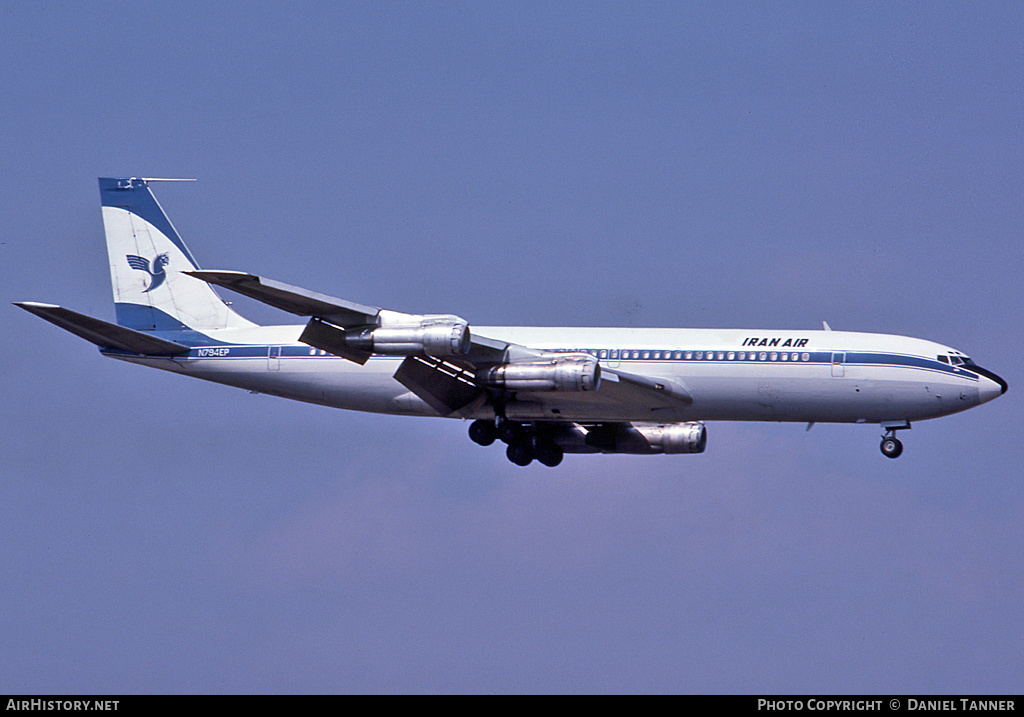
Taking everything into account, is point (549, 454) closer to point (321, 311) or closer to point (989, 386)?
point (321, 311)

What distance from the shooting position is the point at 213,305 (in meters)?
61.9

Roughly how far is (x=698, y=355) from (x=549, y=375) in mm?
6064

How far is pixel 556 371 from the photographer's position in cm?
5341

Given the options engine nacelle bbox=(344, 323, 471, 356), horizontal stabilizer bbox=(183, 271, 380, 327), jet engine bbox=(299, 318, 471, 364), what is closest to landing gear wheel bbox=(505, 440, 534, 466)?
jet engine bbox=(299, 318, 471, 364)

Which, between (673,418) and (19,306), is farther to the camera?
(673,418)

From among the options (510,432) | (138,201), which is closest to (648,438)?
(510,432)

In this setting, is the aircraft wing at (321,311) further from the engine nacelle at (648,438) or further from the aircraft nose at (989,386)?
the aircraft nose at (989,386)

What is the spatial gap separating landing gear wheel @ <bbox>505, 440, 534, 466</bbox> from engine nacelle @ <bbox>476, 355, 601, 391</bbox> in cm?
545

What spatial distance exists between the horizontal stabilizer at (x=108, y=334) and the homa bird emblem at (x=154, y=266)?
3934 millimetres

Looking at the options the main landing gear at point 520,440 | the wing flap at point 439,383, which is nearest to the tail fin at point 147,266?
the wing flap at point 439,383

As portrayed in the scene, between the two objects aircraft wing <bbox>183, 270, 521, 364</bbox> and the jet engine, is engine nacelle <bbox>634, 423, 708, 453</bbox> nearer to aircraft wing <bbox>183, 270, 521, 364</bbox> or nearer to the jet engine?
aircraft wing <bbox>183, 270, 521, 364</bbox>
